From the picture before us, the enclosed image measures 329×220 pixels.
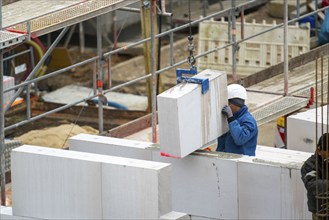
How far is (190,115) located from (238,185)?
2.86 ft

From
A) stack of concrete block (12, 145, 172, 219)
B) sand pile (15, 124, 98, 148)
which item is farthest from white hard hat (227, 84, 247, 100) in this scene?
sand pile (15, 124, 98, 148)

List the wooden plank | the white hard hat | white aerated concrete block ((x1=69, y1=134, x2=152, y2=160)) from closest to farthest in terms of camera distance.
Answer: white aerated concrete block ((x1=69, y1=134, x2=152, y2=160)) < the white hard hat < the wooden plank

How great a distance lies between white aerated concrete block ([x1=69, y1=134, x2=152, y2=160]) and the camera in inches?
547

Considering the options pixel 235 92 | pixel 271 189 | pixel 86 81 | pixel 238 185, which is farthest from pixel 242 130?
Result: pixel 86 81

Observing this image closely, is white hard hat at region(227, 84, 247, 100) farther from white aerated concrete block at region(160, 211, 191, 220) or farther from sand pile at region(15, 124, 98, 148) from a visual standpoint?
sand pile at region(15, 124, 98, 148)

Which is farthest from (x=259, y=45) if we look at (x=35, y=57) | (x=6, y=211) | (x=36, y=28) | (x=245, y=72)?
(x=6, y=211)

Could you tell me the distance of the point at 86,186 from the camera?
1273 cm

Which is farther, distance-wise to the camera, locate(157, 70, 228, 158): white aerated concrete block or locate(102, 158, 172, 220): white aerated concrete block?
locate(157, 70, 228, 158): white aerated concrete block

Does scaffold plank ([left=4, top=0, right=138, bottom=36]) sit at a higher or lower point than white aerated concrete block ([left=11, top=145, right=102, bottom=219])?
higher

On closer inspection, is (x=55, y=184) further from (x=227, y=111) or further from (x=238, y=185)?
(x=227, y=111)

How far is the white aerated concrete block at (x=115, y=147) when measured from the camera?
1388 cm

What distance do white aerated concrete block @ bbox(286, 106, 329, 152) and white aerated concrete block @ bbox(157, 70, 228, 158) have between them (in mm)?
1534

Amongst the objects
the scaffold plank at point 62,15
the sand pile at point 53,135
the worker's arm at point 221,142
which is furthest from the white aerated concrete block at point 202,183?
the sand pile at point 53,135

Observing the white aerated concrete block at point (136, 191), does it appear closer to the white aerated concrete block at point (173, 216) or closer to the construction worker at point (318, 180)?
the white aerated concrete block at point (173, 216)
